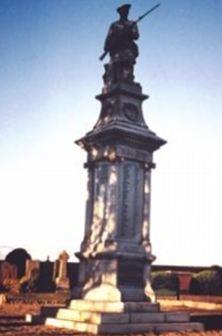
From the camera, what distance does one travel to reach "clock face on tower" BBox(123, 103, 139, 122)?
14.5 metres

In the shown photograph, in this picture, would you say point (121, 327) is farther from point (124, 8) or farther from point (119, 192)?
point (124, 8)

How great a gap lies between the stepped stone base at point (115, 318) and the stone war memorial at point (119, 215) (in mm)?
25

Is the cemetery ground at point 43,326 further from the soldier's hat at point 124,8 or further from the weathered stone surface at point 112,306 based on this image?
the soldier's hat at point 124,8

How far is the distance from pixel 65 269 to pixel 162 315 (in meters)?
18.6

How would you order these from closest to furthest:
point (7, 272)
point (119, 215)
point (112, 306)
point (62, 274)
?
point (112, 306) → point (119, 215) → point (62, 274) → point (7, 272)

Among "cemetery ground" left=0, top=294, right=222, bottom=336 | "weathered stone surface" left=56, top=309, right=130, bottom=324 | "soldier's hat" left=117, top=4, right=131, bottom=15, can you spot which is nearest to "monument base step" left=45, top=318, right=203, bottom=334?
"weathered stone surface" left=56, top=309, right=130, bottom=324

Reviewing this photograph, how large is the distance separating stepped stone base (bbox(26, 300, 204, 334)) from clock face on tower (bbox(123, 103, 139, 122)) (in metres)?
5.56

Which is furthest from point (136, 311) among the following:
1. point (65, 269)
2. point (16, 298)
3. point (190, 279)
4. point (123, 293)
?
point (190, 279)

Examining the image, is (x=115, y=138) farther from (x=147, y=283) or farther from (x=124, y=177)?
(x=147, y=283)

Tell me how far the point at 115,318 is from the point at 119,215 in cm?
301

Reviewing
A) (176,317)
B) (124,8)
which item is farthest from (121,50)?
(176,317)

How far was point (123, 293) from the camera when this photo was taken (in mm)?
12805

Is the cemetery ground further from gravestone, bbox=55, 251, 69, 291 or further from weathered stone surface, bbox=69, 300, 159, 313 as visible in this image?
gravestone, bbox=55, 251, 69, 291

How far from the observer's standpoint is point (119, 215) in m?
13.6
